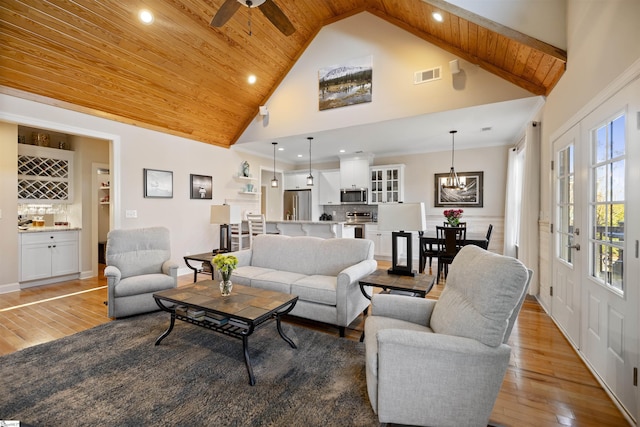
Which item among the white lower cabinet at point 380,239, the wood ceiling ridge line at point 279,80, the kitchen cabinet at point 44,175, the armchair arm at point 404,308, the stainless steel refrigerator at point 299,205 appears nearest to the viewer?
the armchair arm at point 404,308

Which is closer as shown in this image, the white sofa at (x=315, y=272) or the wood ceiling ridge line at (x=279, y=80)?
the white sofa at (x=315, y=272)

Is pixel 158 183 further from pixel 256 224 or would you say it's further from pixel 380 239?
pixel 380 239

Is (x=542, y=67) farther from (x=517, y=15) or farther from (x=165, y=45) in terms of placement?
(x=165, y=45)

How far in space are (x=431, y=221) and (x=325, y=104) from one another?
377 centimetres

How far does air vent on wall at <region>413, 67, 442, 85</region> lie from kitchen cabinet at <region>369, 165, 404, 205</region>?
2780 millimetres

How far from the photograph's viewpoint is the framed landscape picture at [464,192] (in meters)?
6.27

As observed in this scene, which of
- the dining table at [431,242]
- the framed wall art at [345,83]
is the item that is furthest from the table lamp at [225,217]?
the dining table at [431,242]

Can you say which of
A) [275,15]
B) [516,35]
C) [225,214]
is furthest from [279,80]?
[516,35]

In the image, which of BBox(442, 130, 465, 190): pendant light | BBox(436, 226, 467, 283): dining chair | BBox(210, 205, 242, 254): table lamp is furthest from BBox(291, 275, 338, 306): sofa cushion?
BBox(442, 130, 465, 190): pendant light

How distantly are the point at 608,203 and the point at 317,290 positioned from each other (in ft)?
7.75

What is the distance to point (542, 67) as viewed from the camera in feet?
10.2

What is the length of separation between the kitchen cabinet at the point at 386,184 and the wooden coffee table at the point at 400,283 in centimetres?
436

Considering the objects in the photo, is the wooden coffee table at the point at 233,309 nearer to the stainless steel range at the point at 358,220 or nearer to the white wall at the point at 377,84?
the white wall at the point at 377,84

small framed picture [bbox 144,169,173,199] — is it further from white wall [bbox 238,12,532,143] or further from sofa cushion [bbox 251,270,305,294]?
sofa cushion [bbox 251,270,305,294]
